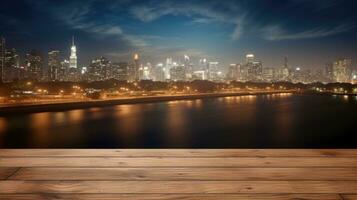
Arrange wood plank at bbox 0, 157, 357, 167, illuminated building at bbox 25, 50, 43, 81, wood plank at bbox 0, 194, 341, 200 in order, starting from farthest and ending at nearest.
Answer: illuminated building at bbox 25, 50, 43, 81, wood plank at bbox 0, 157, 357, 167, wood plank at bbox 0, 194, 341, 200

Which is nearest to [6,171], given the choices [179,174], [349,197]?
[179,174]

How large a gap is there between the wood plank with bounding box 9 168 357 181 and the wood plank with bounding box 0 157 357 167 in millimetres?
81

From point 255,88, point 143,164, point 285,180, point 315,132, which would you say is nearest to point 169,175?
point 143,164

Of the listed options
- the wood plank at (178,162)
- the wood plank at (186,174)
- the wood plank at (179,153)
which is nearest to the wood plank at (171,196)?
the wood plank at (186,174)

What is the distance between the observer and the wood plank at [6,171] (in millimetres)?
1895

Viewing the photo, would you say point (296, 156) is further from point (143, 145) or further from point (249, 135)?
point (249, 135)

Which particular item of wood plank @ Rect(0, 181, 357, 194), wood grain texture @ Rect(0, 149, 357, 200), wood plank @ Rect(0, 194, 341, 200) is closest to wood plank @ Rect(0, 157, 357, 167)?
wood grain texture @ Rect(0, 149, 357, 200)

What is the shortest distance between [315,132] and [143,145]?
1440 centimetres

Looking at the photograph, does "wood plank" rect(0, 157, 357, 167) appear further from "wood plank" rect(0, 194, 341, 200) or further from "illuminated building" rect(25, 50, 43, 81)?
"illuminated building" rect(25, 50, 43, 81)

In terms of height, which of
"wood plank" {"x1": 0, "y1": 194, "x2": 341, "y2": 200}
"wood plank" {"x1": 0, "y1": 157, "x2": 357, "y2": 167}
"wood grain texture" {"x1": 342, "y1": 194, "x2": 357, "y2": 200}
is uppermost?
"wood plank" {"x1": 0, "y1": 157, "x2": 357, "y2": 167}

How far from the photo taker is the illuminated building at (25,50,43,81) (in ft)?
616

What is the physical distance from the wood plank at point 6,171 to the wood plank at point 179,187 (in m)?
0.10

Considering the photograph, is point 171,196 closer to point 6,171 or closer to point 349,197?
point 349,197

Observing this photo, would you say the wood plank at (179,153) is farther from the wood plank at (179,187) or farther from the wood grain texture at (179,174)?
the wood plank at (179,187)
